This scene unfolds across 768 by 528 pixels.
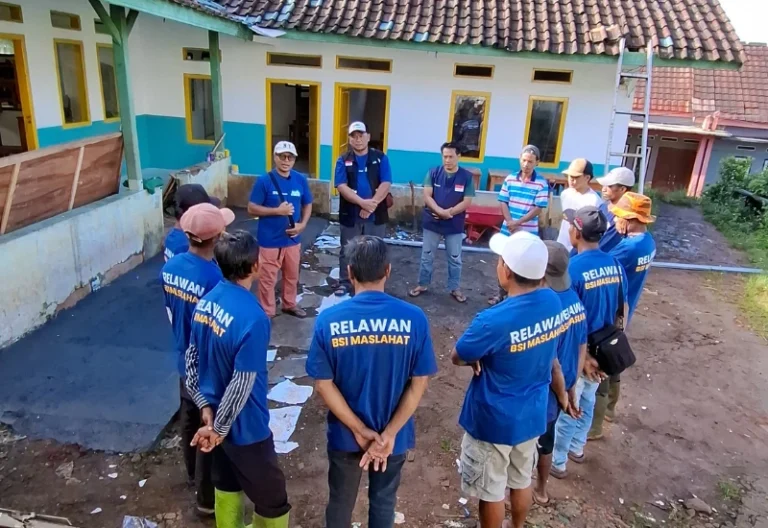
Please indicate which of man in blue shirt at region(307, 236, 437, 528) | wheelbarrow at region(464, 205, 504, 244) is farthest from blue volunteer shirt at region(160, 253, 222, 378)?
wheelbarrow at region(464, 205, 504, 244)

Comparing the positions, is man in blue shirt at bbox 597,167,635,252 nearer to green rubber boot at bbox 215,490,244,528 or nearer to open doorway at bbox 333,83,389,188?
green rubber boot at bbox 215,490,244,528

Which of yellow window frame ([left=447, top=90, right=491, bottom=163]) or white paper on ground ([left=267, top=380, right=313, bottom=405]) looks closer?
white paper on ground ([left=267, top=380, right=313, bottom=405])

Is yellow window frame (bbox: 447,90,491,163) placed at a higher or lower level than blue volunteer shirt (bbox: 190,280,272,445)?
higher

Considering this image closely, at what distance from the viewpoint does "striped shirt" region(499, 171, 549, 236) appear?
5.02 m

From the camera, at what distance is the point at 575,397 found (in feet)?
9.48

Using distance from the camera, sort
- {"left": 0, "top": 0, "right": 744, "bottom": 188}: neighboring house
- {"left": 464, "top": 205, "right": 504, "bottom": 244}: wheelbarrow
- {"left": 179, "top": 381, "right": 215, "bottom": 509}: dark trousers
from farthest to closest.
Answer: {"left": 464, "top": 205, "right": 504, "bottom": 244}: wheelbarrow
{"left": 0, "top": 0, "right": 744, "bottom": 188}: neighboring house
{"left": 179, "top": 381, "right": 215, "bottom": 509}: dark trousers

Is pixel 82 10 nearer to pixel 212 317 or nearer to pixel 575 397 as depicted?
pixel 212 317

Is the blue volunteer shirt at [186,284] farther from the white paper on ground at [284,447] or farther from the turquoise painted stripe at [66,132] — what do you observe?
the turquoise painted stripe at [66,132]

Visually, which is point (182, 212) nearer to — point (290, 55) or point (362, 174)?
point (362, 174)

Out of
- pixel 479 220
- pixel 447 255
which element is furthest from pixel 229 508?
pixel 479 220

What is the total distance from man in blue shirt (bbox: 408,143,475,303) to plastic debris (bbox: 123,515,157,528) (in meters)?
3.69

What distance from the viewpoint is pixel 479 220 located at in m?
8.05

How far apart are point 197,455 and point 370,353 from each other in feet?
3.86

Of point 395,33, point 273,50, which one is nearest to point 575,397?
point 395,33
